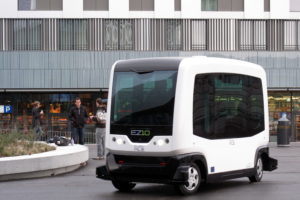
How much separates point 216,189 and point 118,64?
2859 millimetres

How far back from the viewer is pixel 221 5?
34750 mm

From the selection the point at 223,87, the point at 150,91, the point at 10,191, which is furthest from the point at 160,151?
the point at 10,191

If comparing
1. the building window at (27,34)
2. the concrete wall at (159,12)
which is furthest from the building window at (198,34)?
the building window at (27,34)

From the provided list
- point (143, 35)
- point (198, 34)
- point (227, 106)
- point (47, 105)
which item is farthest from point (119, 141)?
point (198, 34)

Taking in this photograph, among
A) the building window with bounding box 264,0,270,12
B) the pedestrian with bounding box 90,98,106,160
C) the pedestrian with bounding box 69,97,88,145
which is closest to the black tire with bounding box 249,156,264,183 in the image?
the pedestrian with bounding box 90,98,106,160

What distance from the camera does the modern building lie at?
3347 cm

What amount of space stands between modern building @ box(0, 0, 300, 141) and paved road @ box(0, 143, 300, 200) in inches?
735

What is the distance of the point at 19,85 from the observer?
3322 centimetres

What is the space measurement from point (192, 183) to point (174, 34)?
2316 centimetres

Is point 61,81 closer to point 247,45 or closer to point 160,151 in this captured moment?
point 247,45

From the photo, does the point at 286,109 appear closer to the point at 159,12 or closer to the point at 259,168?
the point at 159,12

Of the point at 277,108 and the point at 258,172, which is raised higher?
the point at 277,108

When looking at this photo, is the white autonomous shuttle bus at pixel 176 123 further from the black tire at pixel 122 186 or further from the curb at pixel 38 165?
the curb at pixel 38 165

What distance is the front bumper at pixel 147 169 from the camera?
11.4m
